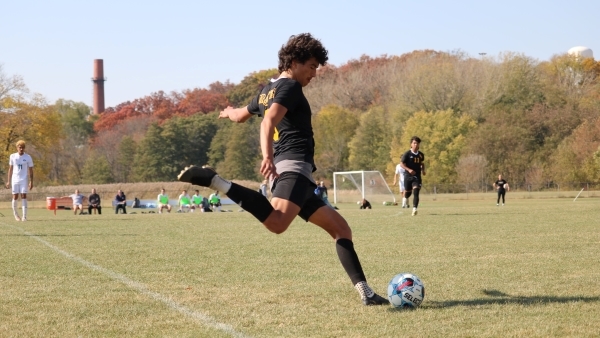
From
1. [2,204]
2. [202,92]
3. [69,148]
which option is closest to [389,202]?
[2,204]

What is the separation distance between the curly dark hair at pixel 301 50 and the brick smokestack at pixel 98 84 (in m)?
127

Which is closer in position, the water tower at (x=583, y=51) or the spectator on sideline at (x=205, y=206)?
the spectator on sideline at (x=205, y=206)

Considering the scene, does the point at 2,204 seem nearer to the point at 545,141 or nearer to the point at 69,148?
the point at 545,141

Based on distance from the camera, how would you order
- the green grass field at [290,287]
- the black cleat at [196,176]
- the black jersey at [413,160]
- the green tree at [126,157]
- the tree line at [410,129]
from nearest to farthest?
the green grass field at [290,287] < the black cleat at [196,176] < the black jersey at [413,160] < the tree line at [410,129] < the green tree at [126,157]

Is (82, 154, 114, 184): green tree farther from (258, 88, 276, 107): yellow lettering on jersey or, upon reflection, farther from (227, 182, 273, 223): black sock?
(227, 182, 273, 223): black sock

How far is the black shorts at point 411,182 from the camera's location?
825 inches

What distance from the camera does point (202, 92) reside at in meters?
121

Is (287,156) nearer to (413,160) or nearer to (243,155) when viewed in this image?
(413,160)

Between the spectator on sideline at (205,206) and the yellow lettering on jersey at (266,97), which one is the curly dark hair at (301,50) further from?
the spectator on sideline at (205,206)

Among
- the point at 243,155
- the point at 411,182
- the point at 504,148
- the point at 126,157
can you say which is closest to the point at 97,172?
the point at 126,157

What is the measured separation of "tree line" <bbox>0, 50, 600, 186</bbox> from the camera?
64250 mm

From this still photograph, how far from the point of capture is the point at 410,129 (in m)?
70.0

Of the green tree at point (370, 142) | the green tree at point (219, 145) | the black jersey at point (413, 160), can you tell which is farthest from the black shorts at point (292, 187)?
the green tree at point (219, 145)

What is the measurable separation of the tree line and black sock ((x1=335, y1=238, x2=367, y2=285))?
5694cm
